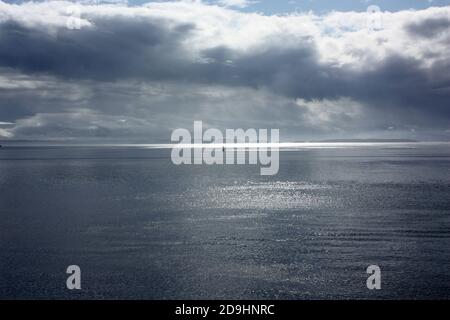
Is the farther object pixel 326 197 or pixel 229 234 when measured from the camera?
pixel 326 197

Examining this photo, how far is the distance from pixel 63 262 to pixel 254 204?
35116 millimetres

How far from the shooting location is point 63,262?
116 feet

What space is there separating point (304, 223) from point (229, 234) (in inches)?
397

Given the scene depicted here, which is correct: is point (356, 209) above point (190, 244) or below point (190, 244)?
above

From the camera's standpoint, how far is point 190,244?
41.1 metres

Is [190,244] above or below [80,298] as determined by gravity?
above

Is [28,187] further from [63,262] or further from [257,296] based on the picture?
[257,296]

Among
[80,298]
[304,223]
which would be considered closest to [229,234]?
[304,223]
